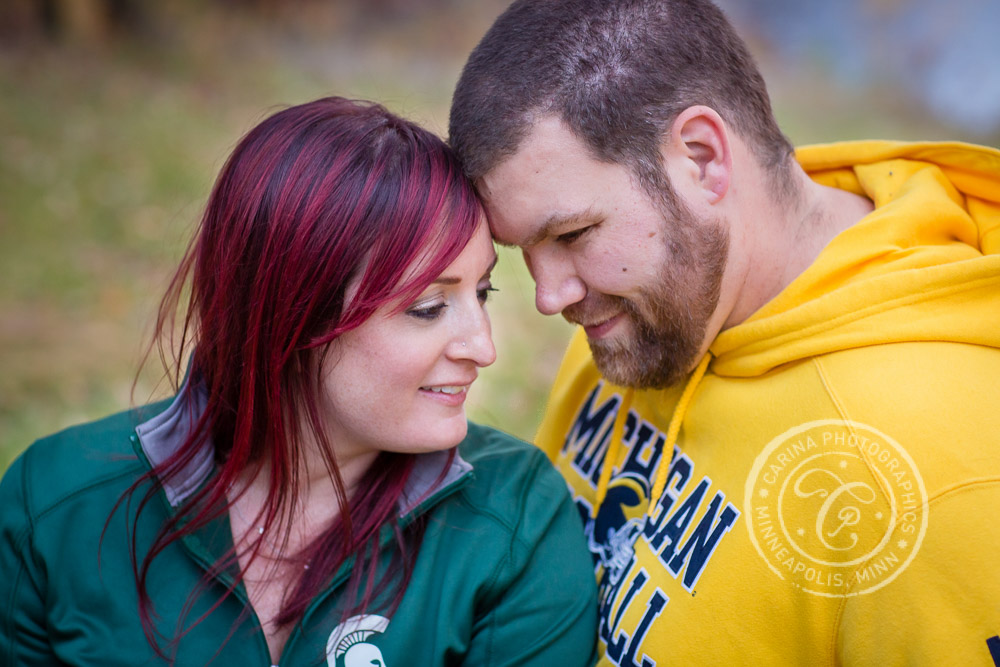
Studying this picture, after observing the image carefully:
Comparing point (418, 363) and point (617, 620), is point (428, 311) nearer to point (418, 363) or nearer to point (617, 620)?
point (418, 363)

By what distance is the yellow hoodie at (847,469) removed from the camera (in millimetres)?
1551

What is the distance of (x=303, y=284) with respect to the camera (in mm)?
1829

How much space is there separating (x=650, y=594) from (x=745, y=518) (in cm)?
28

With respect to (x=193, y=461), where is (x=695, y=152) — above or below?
above

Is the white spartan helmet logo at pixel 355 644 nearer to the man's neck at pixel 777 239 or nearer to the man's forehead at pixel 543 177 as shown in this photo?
the man's forehead at pixel 543 177

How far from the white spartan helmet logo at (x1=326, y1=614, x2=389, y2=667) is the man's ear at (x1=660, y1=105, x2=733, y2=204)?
118cm

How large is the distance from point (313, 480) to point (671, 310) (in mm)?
947

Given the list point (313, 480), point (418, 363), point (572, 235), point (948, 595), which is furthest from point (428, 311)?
point (948, 595)

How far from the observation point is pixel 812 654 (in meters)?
1.71

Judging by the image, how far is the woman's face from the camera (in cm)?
188

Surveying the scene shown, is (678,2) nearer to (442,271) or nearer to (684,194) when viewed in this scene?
(684,194)

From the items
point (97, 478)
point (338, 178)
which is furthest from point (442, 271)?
point (97, 478)

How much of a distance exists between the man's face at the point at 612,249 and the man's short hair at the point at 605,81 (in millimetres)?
44

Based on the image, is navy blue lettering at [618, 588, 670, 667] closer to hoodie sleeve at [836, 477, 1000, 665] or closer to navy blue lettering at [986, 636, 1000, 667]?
hoodie sleeve at [836, 477, 1000, 665]
